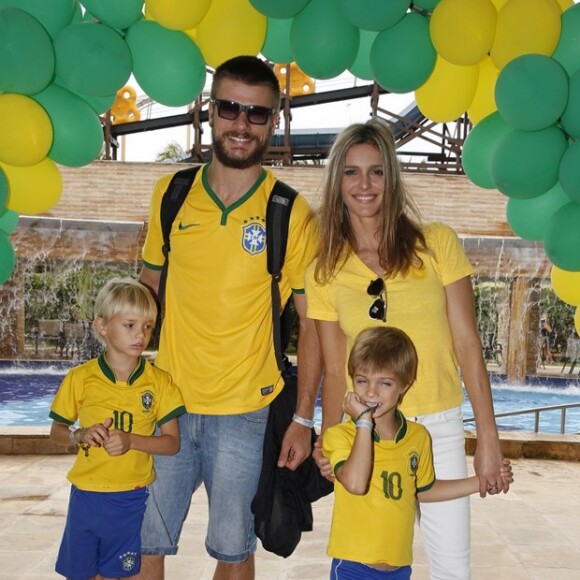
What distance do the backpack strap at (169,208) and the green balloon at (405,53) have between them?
1.28 metres

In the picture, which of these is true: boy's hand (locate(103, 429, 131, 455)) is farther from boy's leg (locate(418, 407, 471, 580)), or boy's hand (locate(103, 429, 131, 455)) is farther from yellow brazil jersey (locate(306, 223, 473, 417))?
boy's leg (locate(418, 407, 471, 580))

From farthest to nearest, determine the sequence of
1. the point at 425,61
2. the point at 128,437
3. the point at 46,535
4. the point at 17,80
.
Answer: the point at 46,535, the point at 425,61, the point at 17,80, the point at 128,437

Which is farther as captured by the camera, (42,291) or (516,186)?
(42,291)

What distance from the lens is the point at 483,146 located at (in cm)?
396

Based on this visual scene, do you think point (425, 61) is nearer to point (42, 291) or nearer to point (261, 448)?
point (261, 448)

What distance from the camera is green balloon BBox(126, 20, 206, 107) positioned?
12.3 ft

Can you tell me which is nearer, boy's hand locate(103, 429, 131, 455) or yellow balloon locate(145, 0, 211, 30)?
boy's hand locate(103, 429, 131, 455)

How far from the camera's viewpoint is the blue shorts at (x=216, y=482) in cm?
293

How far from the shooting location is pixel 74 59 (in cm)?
359

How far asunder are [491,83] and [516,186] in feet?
2.32

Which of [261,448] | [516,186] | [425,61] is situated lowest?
[261,448]

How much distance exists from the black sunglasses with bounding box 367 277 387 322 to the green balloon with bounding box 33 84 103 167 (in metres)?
1.85

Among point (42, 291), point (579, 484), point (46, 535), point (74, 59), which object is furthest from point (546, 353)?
point (74, 59)

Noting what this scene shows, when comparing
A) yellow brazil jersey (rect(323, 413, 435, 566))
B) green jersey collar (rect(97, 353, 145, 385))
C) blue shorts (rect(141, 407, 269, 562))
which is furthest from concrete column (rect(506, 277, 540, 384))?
yellow brazil jersey (rect(323, 413, 435, 566))
